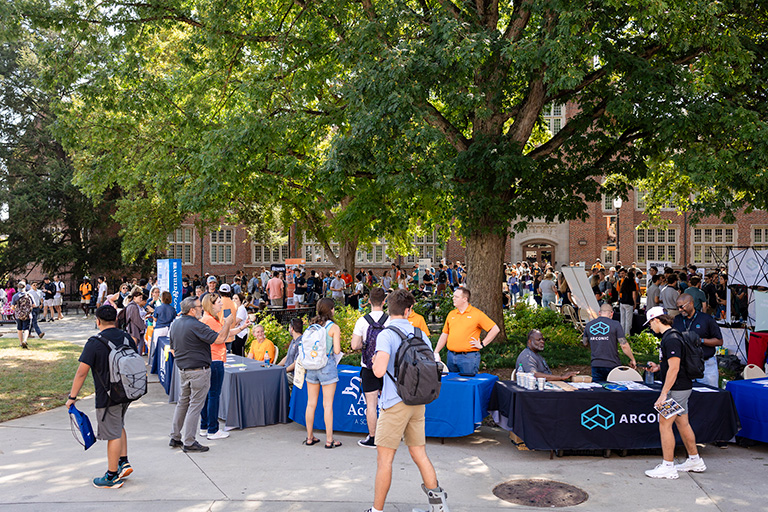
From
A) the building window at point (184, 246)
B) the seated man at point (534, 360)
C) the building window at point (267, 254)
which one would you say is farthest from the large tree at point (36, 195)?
the seated man at point (534, 360)

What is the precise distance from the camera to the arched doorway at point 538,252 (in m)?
42.3

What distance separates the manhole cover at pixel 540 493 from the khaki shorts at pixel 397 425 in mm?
1371

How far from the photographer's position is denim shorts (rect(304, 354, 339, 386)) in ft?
25.1

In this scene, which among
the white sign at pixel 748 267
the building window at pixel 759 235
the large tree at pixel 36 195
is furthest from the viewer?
the building window at pixel 759 235

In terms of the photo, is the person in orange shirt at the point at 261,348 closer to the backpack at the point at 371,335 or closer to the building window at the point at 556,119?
the backpack at the point at 371,335

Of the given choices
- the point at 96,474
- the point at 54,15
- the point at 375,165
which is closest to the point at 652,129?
the point at 375,165

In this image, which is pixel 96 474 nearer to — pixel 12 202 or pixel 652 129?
pixel 652 129

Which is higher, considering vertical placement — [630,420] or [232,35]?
[232,35]

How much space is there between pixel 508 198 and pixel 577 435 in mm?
7256

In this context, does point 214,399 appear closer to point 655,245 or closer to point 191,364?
point 191,364

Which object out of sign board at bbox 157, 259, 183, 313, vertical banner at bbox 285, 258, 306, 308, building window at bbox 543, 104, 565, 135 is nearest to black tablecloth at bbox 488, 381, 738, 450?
sign board at bbox 157, 259, 183, 313

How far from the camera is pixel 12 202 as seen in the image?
106 ft

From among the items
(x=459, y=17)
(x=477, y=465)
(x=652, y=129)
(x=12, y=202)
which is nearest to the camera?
(x=477, y=465)

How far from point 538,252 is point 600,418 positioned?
36.5 meters
